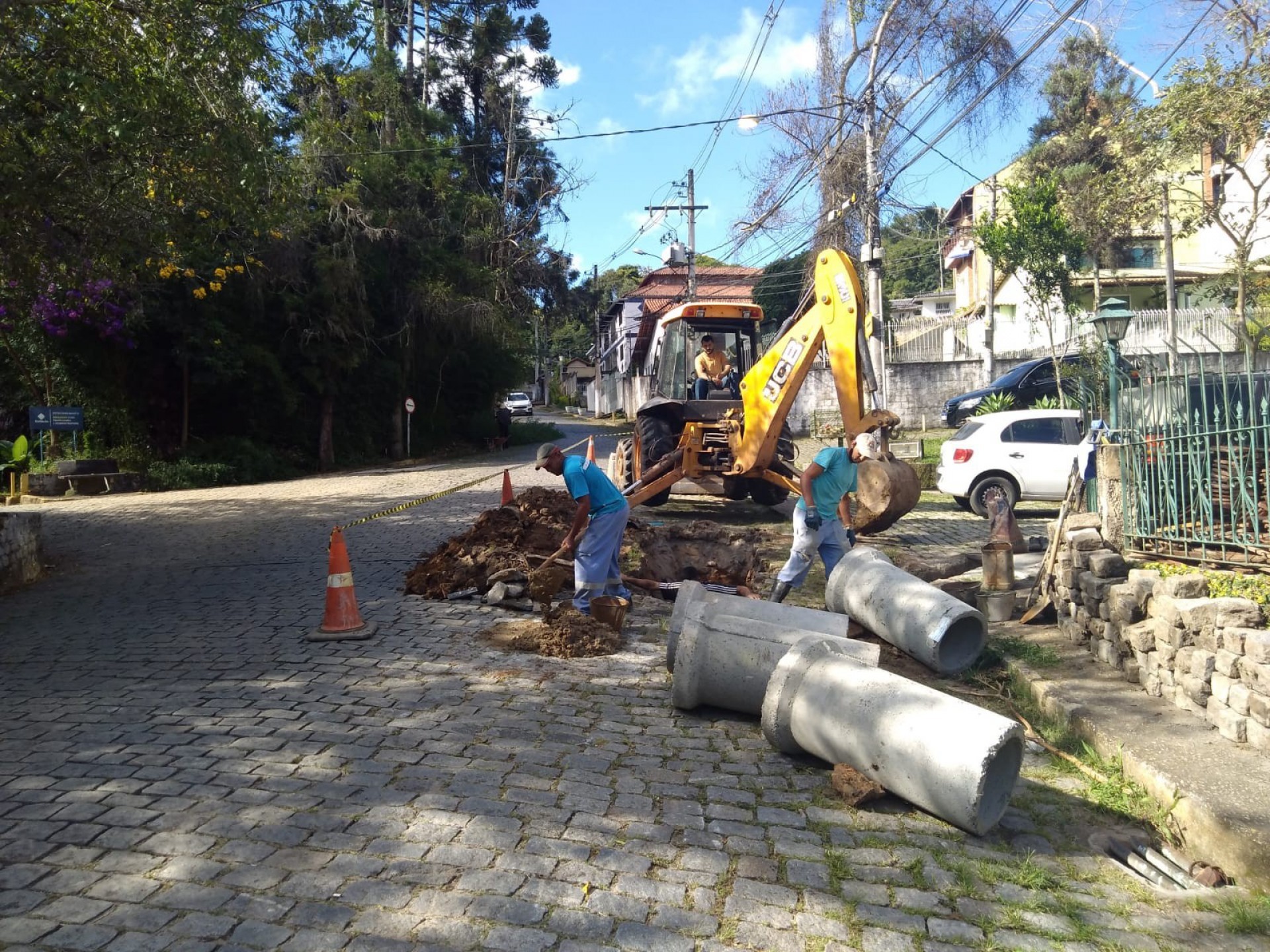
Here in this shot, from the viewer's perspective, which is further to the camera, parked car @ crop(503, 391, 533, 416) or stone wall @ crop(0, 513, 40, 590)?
parked car @ crop(503, 391, 533, 416)

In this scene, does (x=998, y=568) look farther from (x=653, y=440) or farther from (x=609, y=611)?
(x=653, y=440)

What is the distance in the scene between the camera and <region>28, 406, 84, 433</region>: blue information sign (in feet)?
63.5

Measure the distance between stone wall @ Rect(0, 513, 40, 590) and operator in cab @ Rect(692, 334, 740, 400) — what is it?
8.49m

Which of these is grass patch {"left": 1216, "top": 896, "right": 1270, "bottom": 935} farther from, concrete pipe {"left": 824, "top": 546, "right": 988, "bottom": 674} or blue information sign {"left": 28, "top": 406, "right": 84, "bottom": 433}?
blue information sign {"left": 28, "top": 406, "right": 84, "bottom": 433}

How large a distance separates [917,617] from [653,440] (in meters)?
7.22

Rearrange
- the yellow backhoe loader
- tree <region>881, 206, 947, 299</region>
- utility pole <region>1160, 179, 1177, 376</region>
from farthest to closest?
1. tree <region>881, 206, 947, 299</region>
2. the yellow backhoe loader
3. utility pole <region>1160, 179, 1177, 376</region>

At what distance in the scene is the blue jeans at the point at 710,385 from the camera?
44.5 ft

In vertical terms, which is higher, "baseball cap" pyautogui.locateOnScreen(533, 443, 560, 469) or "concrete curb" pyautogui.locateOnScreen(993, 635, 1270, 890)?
"baseball cap" pyautogui.locateOnScreen(533, 443, 560, 469)

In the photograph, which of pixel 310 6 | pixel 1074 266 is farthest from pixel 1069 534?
pixel 1074 266

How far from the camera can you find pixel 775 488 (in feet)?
45.3

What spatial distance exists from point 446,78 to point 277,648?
103 ft

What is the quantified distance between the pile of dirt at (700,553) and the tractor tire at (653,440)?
85.0 inches

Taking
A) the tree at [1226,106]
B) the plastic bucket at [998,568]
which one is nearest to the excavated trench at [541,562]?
the plastic bucket at [998,568]

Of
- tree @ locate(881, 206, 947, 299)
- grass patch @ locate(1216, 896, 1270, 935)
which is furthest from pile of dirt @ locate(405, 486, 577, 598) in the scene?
tree @ locate(881, 206, 947, 299)
